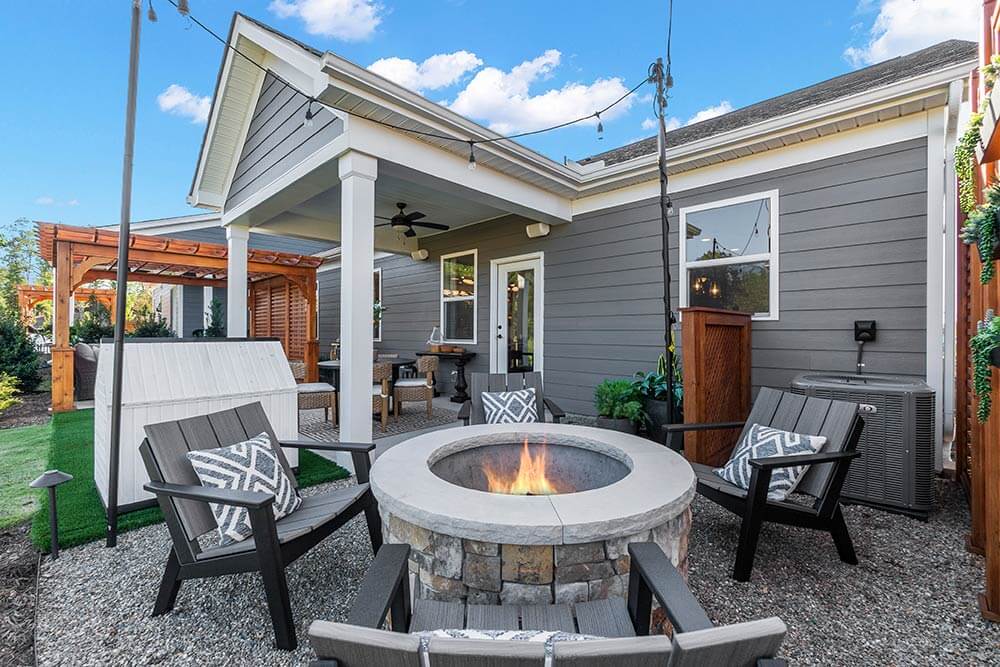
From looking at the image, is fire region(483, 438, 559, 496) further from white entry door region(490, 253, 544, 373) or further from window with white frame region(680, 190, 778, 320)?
white entry door region(490, 253, 544, 373)

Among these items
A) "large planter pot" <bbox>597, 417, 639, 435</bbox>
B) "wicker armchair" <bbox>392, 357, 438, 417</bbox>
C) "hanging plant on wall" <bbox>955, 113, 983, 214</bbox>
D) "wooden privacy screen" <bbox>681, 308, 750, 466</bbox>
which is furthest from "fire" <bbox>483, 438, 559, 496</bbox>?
"wicker armchair" <bbox>392, 357, 438, 417</bbox>

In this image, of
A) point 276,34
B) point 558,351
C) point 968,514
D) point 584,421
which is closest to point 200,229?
point 276,34

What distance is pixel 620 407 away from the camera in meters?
4.39

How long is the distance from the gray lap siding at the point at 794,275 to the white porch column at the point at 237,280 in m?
3.71

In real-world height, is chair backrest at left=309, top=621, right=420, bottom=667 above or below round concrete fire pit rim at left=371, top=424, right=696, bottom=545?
above

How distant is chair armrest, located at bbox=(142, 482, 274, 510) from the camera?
5.47ft

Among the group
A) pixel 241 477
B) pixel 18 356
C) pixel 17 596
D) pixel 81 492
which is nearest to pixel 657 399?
pixel 241 477

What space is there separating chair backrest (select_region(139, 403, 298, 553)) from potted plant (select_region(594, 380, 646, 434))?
9.72 feet

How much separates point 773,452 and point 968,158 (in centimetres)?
163

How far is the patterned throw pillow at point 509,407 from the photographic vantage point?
3775mm

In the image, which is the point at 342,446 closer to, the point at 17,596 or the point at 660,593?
the point at 17,596

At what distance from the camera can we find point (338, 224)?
22.8ft

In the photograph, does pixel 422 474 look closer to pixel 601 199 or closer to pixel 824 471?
pixel 824 471

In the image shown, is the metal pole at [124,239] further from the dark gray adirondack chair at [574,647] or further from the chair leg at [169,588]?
the dark gray adirondack chair at [574,647]
